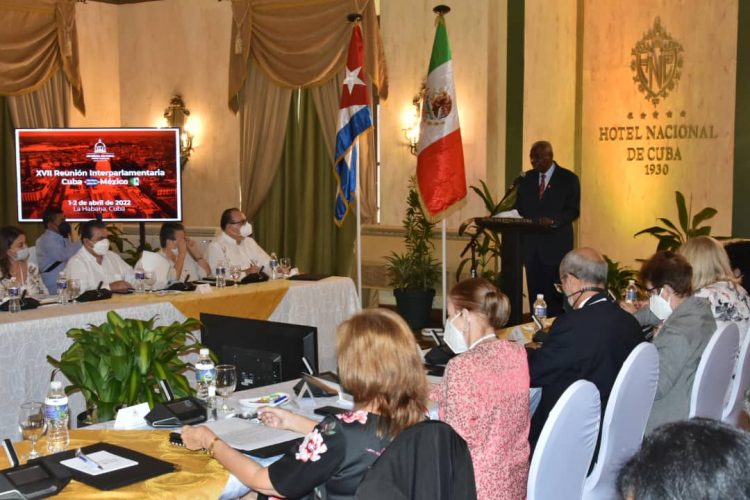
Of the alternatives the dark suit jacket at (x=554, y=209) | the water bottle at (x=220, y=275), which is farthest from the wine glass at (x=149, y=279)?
the dark suit jacket at (x=554, y=209)

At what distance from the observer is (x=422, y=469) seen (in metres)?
2.14

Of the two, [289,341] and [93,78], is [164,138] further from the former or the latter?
[289,341]

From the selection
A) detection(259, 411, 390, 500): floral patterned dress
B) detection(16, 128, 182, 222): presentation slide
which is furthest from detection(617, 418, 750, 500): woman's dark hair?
detection(16, 128, 182, 222): presentation slide

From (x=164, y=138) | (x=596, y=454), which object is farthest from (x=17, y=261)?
(x=596, y=454)

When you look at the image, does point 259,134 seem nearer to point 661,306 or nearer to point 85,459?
point 661,306

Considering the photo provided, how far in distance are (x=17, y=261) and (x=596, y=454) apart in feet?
14.2

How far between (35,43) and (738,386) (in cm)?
862

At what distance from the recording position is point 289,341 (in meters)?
3.60

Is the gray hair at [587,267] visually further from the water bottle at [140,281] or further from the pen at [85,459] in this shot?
the water bottle at [140,281]

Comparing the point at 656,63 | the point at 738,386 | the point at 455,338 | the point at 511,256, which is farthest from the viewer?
the point at 656,63

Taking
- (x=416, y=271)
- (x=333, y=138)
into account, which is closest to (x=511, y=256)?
(x=416, y=271)

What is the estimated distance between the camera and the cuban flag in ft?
25.1

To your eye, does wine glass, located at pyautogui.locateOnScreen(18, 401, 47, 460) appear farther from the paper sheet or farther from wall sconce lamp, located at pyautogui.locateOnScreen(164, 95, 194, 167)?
wall sconce lamp, located at pyautogui.locateOnScreen(164, 95, 194, 167)

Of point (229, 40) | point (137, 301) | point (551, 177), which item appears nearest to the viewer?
point (137, 301)
